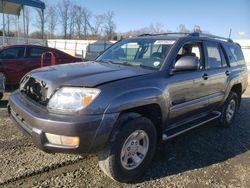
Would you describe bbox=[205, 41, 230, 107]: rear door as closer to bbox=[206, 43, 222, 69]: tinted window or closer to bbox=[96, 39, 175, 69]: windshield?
bbox=[206, 43, 222, 69]: tinted window

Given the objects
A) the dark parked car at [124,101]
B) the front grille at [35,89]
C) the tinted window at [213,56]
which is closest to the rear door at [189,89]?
the dark parked car at [124,101]

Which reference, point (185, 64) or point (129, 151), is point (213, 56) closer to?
point (185, 64)

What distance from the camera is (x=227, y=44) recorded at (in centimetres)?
591

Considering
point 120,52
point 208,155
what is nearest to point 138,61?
point 120,52

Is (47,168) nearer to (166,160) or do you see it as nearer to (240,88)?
(166,160)

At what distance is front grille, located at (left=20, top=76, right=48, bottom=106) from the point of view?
322 cm

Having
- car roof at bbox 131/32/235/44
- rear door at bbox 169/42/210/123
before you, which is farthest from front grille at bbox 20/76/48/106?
car roof at bbox 131/32/235/44

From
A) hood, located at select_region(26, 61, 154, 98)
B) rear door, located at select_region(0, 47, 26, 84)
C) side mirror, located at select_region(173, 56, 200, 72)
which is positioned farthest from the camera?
rear door, located at select_region(0, 47, 26, 84)

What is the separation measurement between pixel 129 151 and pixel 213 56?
2.73 m

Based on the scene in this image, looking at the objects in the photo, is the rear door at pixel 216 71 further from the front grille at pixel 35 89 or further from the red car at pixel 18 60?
the red car at pixel 18 60

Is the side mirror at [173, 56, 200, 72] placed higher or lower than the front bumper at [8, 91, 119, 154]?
higher

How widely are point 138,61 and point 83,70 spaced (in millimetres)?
922

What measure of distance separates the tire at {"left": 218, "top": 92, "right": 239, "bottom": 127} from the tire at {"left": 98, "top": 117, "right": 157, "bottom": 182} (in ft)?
8.84

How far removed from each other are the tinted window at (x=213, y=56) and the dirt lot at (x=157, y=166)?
1.40 meters
